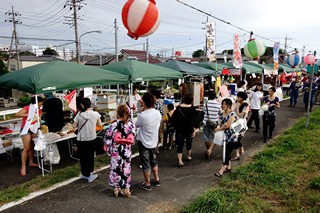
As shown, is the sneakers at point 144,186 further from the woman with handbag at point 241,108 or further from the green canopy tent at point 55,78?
the woman with handbag at point 241,108

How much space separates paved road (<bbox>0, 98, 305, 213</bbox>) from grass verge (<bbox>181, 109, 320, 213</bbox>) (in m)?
0.36

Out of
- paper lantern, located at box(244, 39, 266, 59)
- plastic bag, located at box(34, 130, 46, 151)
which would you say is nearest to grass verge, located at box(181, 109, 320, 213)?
plastic bag, located at box(34, 130, 46, 151)

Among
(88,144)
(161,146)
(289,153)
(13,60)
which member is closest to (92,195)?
(88,144)

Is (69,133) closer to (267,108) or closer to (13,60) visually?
(267,108)

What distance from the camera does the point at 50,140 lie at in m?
5.09

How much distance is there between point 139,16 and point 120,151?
2962mm

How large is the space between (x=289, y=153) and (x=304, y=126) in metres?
3.29

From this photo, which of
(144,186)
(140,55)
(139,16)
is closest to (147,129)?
(144,186)

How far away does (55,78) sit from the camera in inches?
195

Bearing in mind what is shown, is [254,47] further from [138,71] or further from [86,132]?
[86,132]

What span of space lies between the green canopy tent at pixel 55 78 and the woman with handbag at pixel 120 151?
72.3 inches

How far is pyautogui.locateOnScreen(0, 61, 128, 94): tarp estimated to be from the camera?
4612 mm

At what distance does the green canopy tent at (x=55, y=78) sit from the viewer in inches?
182

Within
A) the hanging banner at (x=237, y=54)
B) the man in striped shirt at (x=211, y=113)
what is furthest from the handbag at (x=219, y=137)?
the hanging banner at (x=237, y=54)
